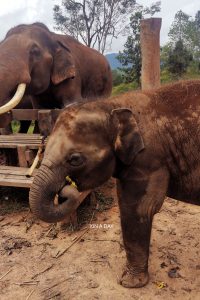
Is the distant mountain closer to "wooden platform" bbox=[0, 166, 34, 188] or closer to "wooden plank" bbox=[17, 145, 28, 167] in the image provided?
"wooden plank" bbox=[17, 145, 28, 167]

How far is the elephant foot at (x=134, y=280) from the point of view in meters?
3.26

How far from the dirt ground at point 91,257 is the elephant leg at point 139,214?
0.14 m

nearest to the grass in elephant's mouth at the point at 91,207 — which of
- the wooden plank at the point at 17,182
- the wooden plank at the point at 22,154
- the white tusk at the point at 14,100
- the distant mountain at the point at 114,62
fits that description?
the wooden plank at the point at 17,182

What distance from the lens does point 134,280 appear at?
326 centimetres

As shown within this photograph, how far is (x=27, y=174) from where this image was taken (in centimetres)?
471

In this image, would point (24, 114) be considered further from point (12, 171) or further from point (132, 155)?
point (132, 155)

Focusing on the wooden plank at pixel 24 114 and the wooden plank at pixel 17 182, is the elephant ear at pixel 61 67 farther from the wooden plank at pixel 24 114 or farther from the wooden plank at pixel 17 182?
the wooden plank at pixel 17 182

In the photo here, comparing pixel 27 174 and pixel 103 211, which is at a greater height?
pixel 27 174

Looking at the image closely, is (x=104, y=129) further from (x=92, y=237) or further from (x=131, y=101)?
(x=92, y=237)

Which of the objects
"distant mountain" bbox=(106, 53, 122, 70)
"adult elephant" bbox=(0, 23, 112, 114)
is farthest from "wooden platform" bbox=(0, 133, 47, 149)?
"distant mountain" bbox=(106, 53, 122, 70)

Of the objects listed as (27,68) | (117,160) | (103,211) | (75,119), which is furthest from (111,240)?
(27,68)

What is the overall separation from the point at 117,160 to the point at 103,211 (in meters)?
1.98

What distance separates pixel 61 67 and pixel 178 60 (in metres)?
16.9

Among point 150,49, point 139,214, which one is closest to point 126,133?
point 139,214
